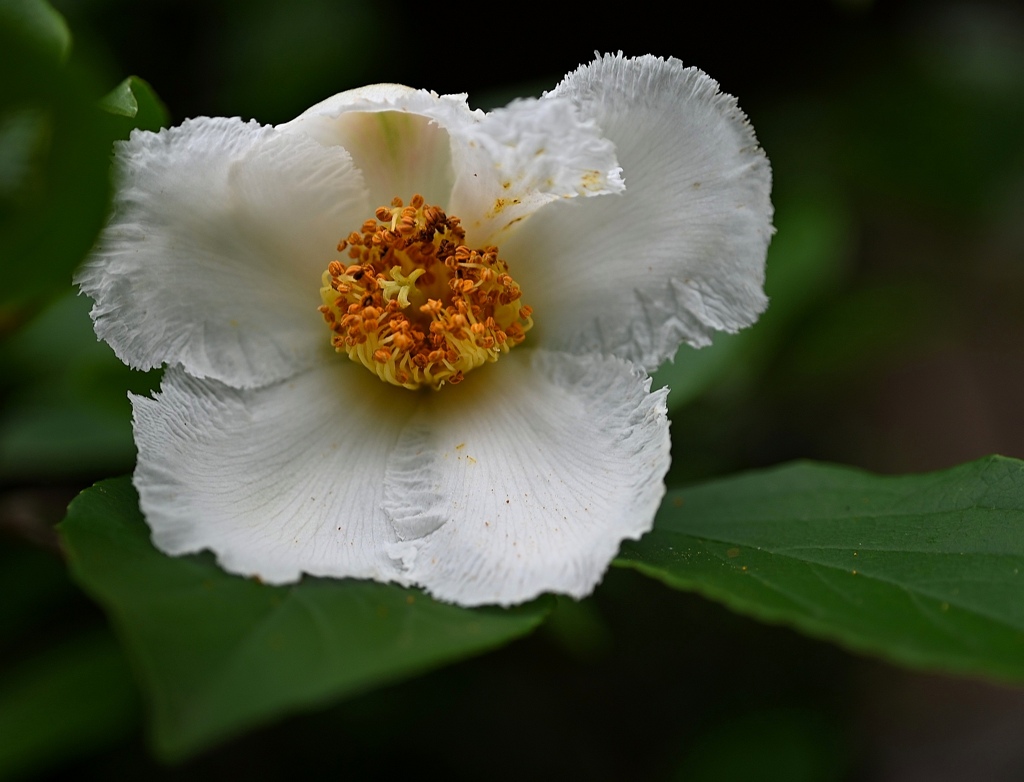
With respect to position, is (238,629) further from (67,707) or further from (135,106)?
(67,707)

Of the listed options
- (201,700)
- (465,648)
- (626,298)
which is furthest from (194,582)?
(626,298)

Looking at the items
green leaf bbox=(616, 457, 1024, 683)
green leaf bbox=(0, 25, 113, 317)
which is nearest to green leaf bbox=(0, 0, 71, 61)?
green leaf bbox=(0, 25, 113, 317)

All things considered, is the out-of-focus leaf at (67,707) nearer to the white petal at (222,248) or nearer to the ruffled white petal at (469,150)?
the white petal at (222,248)

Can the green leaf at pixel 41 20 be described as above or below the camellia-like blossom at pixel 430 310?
above

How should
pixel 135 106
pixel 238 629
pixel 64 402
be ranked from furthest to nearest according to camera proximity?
pixel 64 402 < pixel 135 106 < pixel 238 629

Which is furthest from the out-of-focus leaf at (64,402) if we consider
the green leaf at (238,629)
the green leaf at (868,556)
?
the green leaf at (868,556)

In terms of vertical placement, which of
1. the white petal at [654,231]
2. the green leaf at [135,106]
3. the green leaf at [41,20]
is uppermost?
the green leaf at [41,20]

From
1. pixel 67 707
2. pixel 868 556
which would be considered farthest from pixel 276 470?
pixel 67 707
